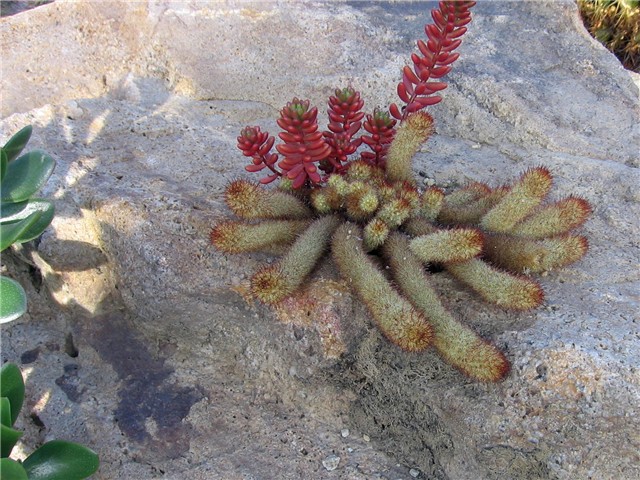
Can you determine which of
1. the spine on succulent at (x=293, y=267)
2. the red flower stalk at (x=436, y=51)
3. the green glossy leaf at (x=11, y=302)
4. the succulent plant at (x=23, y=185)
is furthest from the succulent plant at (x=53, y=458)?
the red flower stalk at (x=436, y=51)

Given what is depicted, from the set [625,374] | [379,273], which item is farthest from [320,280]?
[625,374]

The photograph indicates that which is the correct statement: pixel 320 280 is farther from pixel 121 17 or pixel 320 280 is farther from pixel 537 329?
pixel 121 17

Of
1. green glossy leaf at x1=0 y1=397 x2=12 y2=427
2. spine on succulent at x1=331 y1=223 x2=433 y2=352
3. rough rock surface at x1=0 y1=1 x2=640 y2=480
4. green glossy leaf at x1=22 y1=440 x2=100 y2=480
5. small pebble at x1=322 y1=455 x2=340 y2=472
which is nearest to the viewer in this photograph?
green glossy leaf at x1=0 y1=397 x2=12 y2=427

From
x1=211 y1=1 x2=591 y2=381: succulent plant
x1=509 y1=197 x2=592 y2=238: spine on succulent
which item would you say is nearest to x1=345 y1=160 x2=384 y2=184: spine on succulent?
x1=211 y1=1 x2=591 y2=381: succulent plant

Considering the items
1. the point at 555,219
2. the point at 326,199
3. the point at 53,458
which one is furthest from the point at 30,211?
the point at 555,219

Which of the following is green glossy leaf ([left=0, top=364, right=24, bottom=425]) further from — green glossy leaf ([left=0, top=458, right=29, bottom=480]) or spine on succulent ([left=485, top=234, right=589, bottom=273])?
spine on succulent ([left=485, top=234, right=589, bottom=273])

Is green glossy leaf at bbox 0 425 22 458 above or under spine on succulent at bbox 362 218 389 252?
under

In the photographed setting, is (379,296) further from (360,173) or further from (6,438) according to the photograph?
(6,438)

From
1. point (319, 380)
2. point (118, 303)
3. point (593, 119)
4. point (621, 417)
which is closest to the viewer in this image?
point (621, 417)
